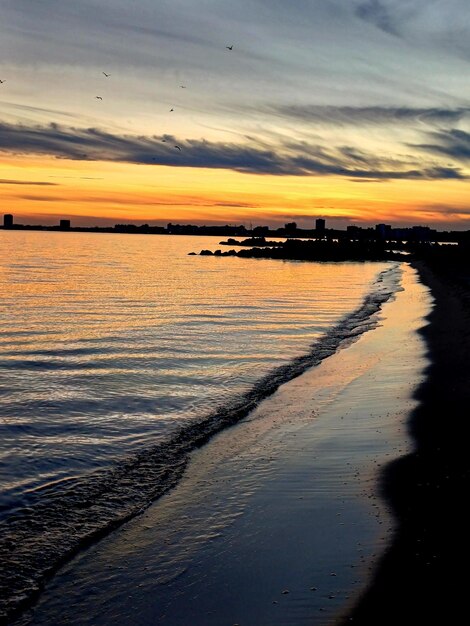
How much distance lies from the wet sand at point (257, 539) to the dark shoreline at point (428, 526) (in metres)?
0.13

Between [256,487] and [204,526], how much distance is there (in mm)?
1629

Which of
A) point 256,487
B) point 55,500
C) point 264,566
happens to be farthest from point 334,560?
point 55,500

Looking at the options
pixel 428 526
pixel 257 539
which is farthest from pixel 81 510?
pixel 428 526

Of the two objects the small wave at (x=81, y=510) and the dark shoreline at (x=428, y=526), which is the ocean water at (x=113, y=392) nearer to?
the small wave at (x=81, y=510)

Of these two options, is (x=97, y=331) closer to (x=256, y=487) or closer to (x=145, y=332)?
(x=145, y=332)

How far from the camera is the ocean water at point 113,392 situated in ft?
30.2

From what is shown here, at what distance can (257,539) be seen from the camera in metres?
8.13

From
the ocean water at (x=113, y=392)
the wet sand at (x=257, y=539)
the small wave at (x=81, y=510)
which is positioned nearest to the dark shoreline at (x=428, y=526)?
the wet sand at (x=257, y=539)

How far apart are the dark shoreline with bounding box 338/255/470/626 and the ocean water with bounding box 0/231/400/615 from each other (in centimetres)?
365

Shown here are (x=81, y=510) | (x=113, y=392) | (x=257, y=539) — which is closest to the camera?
(x=257, y=539)

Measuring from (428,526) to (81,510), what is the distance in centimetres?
481

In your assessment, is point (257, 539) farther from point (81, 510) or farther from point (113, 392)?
point (113, 392)

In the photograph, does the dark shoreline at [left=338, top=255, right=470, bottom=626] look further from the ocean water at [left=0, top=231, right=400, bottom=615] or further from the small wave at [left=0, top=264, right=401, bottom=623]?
the ocean water at [left=0, top=231, right=400, bottom=615]

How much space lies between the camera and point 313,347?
24750mm
